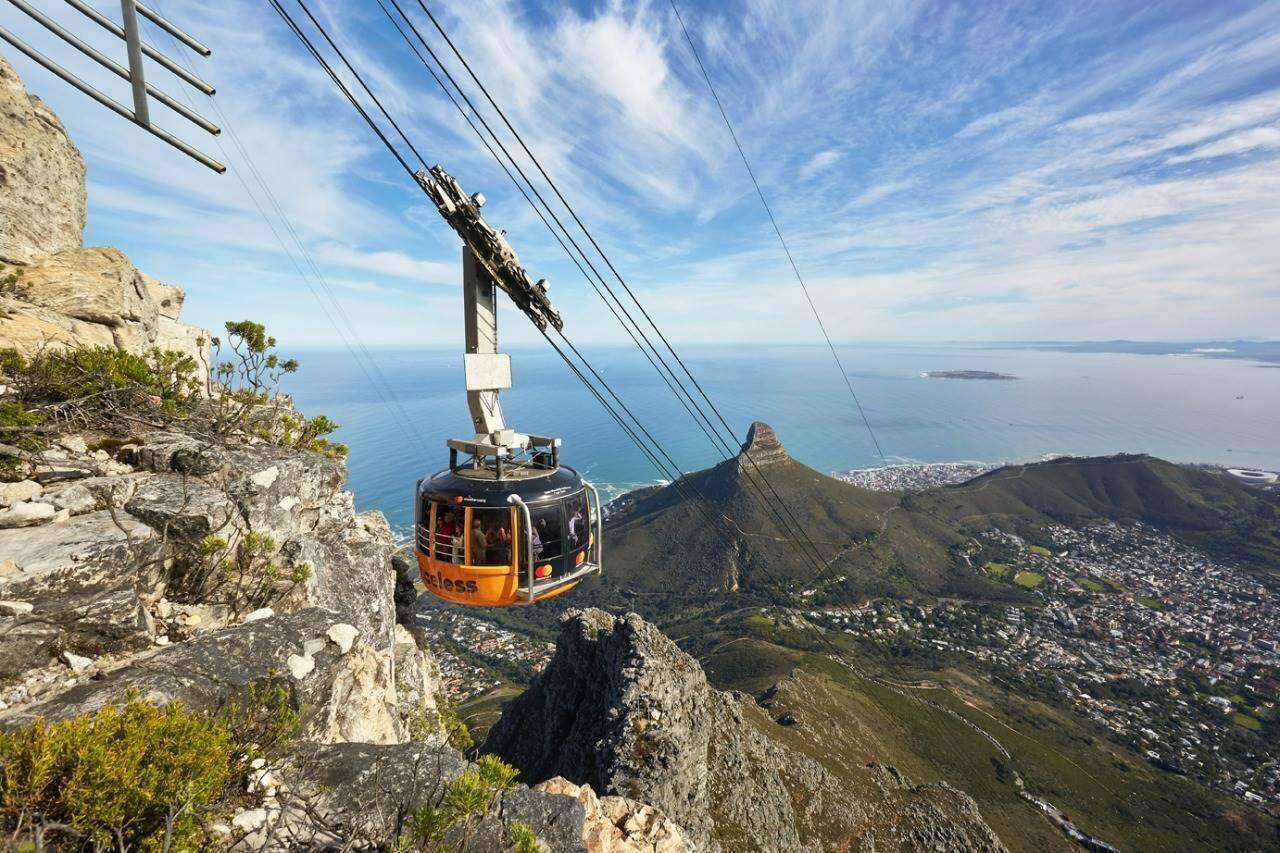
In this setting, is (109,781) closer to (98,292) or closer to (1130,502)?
(98,292)

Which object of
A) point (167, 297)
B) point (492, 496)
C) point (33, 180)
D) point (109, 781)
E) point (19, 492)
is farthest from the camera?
point (167, 297)

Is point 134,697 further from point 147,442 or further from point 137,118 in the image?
point 147,442

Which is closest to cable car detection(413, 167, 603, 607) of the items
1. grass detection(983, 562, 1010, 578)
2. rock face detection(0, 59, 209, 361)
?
rock face detection(0, 59, 209, 361)

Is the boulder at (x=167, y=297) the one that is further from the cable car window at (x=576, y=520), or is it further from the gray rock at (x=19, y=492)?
the cable car window at (x=576, y=520)

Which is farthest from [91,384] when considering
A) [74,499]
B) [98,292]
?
[98,292]

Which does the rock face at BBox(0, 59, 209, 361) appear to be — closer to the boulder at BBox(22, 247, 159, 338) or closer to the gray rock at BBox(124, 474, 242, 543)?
the boulder at BBox(22, 247, 159, 338)
